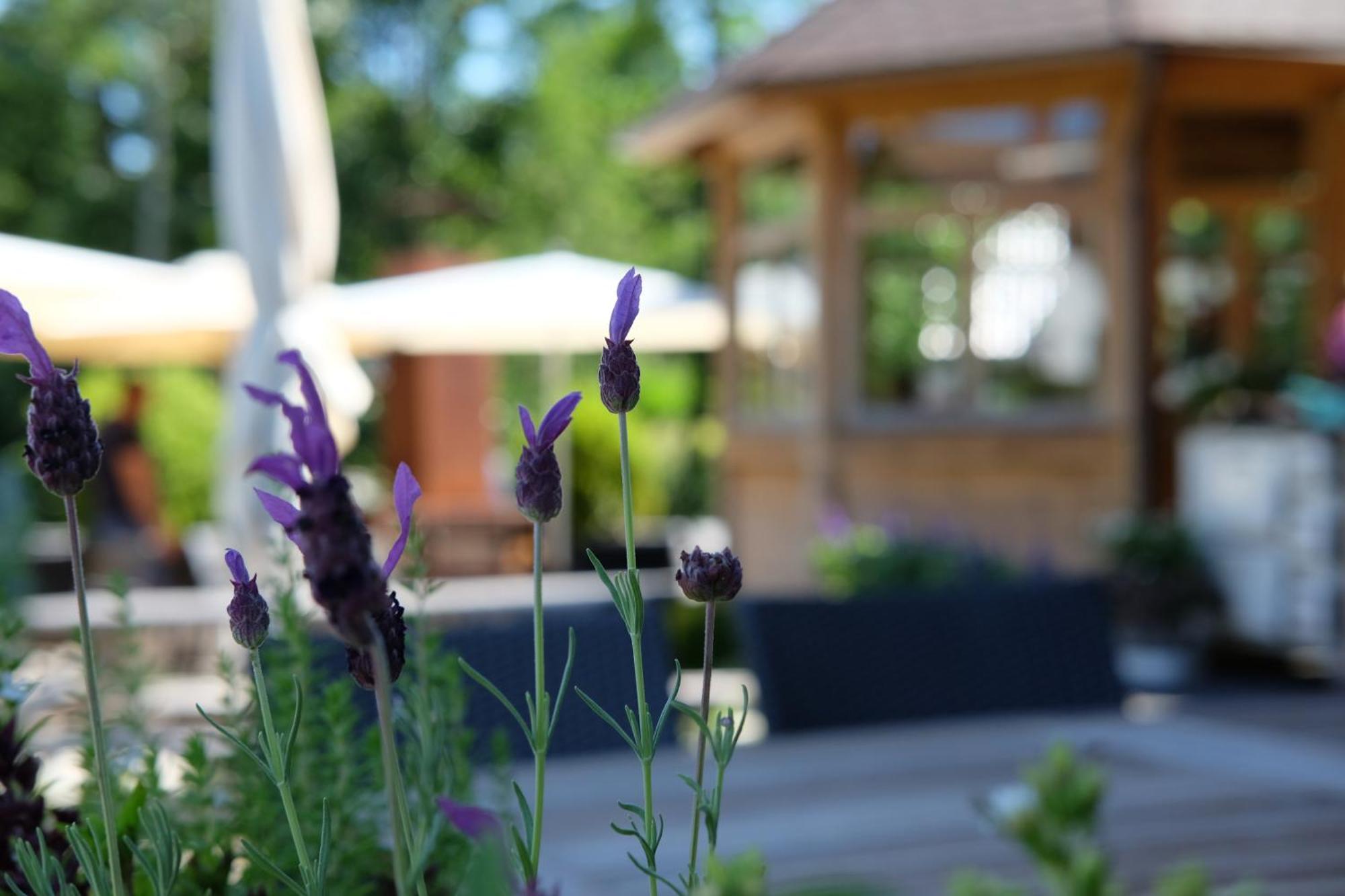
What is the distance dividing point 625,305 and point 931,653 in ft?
8.10

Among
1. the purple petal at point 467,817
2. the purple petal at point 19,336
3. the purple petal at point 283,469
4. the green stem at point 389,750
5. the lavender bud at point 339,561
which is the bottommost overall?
the purple petal at point 467,817

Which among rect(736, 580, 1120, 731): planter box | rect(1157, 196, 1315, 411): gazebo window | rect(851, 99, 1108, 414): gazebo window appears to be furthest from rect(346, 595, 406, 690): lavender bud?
rect(1157, 196, 1315, 411): gazebo window

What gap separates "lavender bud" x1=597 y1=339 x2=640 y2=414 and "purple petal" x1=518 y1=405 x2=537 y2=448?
0.06 metres

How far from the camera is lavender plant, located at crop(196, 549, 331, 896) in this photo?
2.16 ft

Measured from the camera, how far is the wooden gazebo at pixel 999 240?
7438 millimetres

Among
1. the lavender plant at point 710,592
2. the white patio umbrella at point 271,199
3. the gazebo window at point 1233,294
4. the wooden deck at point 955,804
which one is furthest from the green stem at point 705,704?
the gazebo window at point 1233,294

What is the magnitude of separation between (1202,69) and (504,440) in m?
17.4

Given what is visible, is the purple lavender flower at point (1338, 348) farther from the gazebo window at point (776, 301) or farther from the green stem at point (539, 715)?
the green stem at point (539, 715)

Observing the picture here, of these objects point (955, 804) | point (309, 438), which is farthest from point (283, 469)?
point (955, 804)

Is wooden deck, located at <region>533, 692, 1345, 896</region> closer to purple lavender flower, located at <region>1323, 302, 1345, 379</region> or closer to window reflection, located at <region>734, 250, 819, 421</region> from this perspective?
purple lavender flower, located at <region>1323, 302, 1345, 379</region>

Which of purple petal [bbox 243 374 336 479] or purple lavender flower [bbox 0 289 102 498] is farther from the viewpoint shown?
purple lavender flower [bbox 0 289 102 498]

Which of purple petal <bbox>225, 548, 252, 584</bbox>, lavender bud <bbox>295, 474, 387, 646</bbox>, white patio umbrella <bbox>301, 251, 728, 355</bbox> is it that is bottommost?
purple petal <bbox>225, 548, 252, 584</bbox>

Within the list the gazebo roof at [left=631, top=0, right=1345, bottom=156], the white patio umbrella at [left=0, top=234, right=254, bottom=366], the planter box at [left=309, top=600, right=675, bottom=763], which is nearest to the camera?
the planter box at [left=309, top=600, right=675, bottom=763]

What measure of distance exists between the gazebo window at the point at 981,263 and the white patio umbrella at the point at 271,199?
3.18 meters
